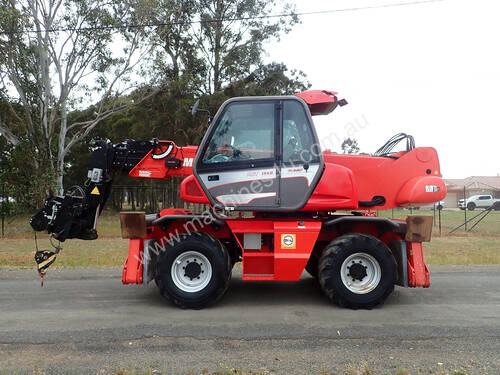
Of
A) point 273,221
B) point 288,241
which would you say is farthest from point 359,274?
point 273,221

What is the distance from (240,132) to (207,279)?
2209mm

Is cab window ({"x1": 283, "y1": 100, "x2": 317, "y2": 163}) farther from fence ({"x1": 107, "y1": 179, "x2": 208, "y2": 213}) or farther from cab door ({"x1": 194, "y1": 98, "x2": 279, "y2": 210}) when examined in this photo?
fence ({"x1": 107, "y1": 179, "x2": 208, "y2": 213})

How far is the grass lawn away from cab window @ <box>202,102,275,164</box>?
383 centimetres

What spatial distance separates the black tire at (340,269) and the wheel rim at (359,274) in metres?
0.04

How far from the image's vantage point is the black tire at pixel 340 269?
5.68 m

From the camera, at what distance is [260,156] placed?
5.73m

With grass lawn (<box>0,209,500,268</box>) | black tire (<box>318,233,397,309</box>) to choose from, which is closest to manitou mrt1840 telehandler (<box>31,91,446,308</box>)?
black tire (<box>318,233,397,309</box>)

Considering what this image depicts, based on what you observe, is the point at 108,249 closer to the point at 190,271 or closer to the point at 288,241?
the point at 190,271

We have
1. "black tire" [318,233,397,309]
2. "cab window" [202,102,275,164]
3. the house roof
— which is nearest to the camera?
"black tire" [318,233,397,309]

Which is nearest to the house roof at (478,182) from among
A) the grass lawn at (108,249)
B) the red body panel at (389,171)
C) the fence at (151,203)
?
the fence at (151,203)

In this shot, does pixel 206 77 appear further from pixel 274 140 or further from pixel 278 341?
pixel 278 341

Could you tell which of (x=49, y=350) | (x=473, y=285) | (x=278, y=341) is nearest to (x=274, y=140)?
(x=278, y=341)

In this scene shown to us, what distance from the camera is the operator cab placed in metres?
5.70

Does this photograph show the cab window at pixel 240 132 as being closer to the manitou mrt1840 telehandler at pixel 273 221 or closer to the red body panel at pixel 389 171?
the manitou mrt1840 telehandler at pixel 273 221
